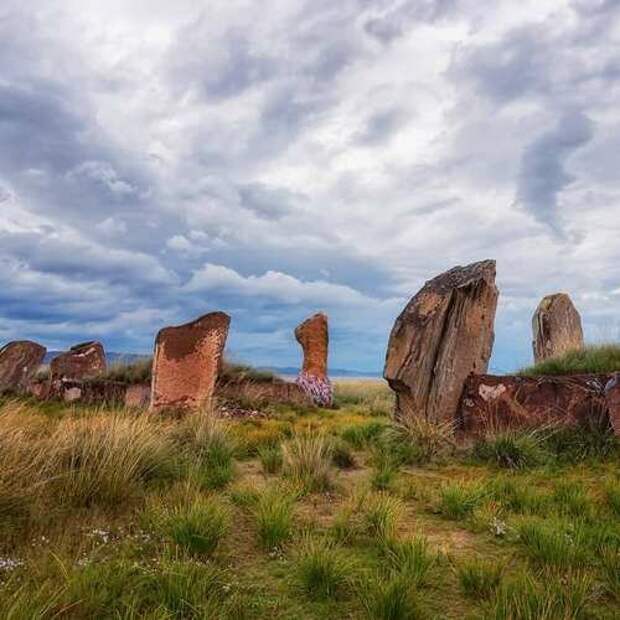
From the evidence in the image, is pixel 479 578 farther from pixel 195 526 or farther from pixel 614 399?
pixel 614 399

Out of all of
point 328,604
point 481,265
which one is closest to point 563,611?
point 328,604

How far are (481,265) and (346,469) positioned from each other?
4.15 metres

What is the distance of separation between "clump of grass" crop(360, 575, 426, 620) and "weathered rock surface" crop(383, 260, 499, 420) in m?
6.04

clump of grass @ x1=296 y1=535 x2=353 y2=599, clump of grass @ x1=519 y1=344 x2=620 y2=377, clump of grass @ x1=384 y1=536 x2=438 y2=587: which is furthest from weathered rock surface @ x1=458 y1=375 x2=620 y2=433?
clump of grass @ x1=296 y1=535 x2=353 y2=599

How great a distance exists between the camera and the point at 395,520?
5.43 m

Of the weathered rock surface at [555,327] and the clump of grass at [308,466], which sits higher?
the weathered rock surface at [555,327]

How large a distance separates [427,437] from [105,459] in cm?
468

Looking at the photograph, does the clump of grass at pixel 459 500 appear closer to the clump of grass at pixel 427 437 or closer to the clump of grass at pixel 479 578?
the clump of grass at pixel 479 578

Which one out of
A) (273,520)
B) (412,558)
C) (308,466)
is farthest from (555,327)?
(412,558)

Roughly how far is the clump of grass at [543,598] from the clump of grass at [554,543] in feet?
1.09

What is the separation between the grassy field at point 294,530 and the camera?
3762 millimetres

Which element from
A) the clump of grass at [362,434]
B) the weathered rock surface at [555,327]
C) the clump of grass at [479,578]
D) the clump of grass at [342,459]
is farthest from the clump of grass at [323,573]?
the weathered rock surface at [555,327]

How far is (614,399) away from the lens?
9086 mm

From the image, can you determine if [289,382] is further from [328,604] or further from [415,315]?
[328,604]
